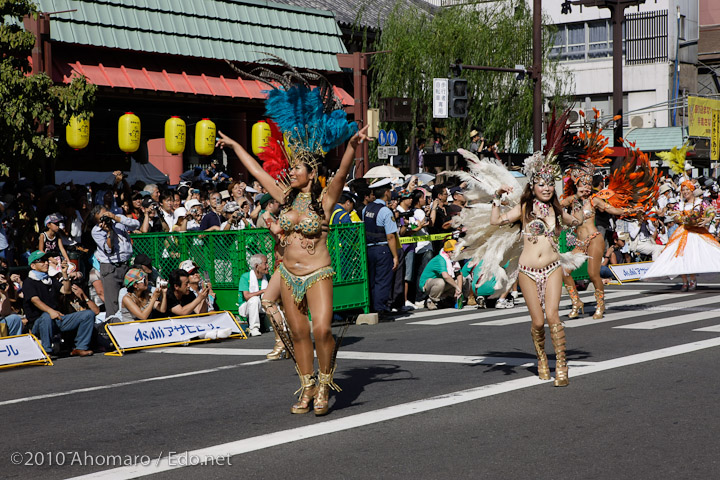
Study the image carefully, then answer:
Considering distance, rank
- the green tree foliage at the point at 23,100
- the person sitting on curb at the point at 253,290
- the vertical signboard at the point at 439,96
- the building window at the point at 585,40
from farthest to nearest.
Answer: the building window at the point at 585,40
the vertical signboard at the point at 439,96
the green tree foliage at the point at 23,100
the person sitting on curb at the point at 253,290

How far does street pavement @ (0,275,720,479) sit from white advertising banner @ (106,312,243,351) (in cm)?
31

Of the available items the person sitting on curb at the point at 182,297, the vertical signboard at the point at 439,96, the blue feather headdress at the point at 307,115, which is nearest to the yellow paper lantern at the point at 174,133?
the person sitting on curb at the point at 182,297

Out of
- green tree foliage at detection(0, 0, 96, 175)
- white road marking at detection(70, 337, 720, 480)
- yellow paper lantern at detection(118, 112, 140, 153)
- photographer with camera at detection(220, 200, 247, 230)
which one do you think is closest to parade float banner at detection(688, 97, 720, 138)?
yellow paper lantern at detection(118, 112, 140, 153)

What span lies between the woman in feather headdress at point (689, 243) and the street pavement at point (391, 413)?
4463 millimetres

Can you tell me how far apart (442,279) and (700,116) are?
3076cm

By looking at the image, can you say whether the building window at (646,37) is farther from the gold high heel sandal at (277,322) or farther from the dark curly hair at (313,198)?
the dark curly hair at (313,198)

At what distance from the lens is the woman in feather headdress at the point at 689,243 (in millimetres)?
16281

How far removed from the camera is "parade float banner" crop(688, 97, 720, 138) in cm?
4162

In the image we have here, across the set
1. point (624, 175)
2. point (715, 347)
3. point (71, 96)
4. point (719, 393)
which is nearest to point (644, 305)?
point (624, 175)

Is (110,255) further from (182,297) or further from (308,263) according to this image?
(308,263)

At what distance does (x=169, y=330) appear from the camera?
40.9 feet

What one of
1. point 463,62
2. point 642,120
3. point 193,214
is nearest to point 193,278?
point 193,214

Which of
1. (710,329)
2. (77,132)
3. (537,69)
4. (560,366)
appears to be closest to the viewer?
(560,366)

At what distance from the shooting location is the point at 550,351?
34.2 ft
